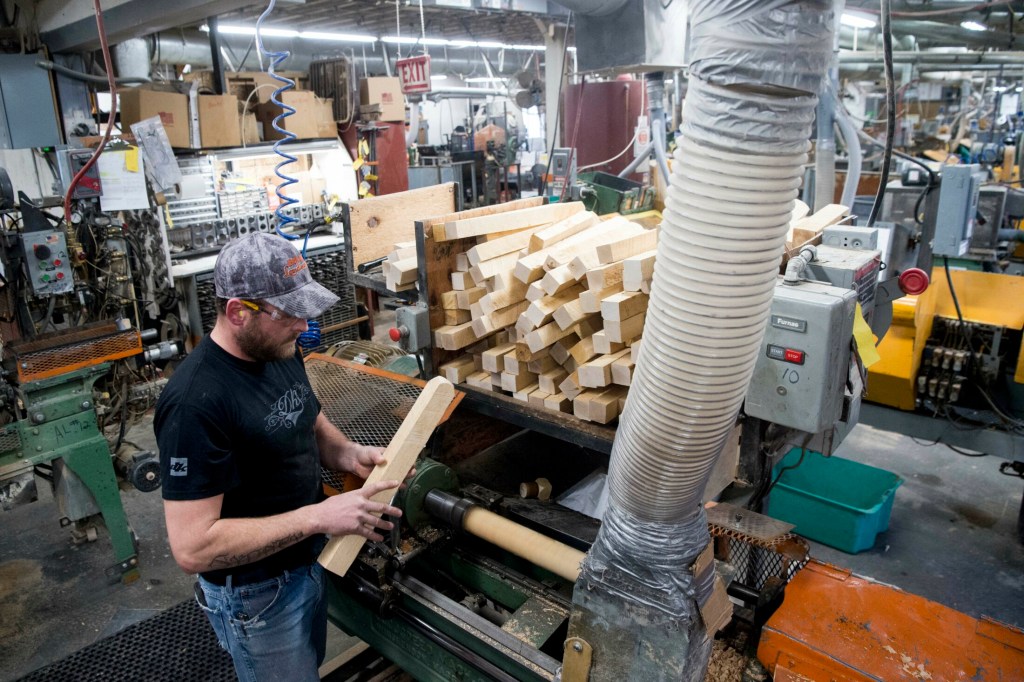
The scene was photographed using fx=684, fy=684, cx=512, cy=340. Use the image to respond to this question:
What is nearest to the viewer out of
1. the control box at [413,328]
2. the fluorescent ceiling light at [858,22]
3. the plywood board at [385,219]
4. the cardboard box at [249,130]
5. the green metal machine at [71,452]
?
the control box at [413,328]

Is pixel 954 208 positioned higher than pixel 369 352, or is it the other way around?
pixel 954 208

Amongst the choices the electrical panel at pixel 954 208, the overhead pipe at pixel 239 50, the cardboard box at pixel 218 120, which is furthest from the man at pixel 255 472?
the overhead pipe at pixel 239 50

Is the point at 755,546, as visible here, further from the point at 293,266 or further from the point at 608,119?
the point at 608,119

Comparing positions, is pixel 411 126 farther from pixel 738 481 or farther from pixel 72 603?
pixel 738 481

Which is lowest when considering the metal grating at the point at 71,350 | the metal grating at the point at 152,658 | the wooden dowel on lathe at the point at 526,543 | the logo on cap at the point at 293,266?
the metal grating at the point at 152,658

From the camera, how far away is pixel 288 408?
1.69 metres

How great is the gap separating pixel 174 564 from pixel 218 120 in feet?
11.1

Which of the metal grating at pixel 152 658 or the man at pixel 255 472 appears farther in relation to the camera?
the metal grating at pixel 152 658

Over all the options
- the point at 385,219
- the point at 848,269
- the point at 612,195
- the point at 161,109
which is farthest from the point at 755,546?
the point at 161,109

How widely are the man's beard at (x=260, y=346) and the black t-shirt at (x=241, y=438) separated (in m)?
0.03

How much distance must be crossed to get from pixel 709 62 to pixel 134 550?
3379 mm

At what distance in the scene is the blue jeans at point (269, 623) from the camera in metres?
1.69

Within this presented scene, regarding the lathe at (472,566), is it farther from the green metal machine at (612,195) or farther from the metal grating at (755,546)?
the green metal machine at (612,195)

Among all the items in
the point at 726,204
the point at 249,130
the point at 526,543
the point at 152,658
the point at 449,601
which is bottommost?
the point at 152,658
